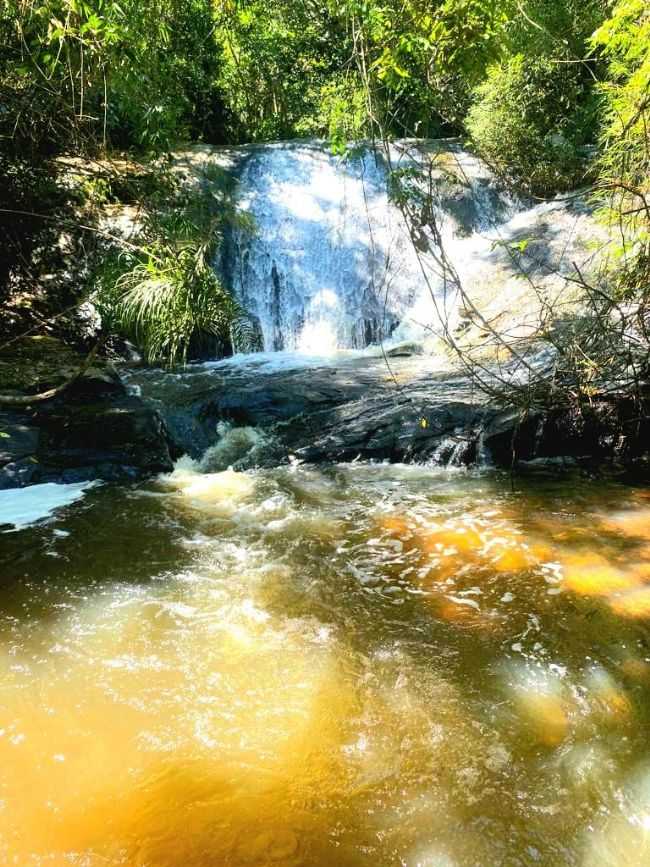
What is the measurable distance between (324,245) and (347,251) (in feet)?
1.46

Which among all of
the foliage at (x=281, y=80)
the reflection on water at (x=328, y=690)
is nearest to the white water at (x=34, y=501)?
the reflection on water at (x=328, y=690)

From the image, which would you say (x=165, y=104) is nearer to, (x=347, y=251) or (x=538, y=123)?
(x=347, y=251)

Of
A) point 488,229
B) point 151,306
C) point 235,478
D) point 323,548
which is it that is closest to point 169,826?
point 323,548

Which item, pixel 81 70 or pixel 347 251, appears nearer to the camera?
pixel 81 70

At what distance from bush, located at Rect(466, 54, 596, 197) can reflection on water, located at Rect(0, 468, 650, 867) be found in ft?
29.8

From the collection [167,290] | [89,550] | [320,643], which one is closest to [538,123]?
[167,290]

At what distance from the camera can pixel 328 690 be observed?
2.50 meters

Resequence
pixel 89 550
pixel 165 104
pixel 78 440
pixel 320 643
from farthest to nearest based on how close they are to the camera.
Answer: pixel 78 440
pixel 165 104
pixel 89 550
pixel 320 643

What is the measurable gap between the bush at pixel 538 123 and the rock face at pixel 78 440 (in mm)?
9077

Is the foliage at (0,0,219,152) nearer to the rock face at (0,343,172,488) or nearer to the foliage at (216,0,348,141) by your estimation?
the rock face at (0,343,172,488)

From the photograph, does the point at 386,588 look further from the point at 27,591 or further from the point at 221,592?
the point at 27,591

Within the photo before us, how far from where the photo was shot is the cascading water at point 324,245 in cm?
977

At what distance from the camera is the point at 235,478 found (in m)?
5.26

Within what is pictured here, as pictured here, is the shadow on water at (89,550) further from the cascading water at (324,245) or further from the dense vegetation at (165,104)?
the cascading water at (324,245)
